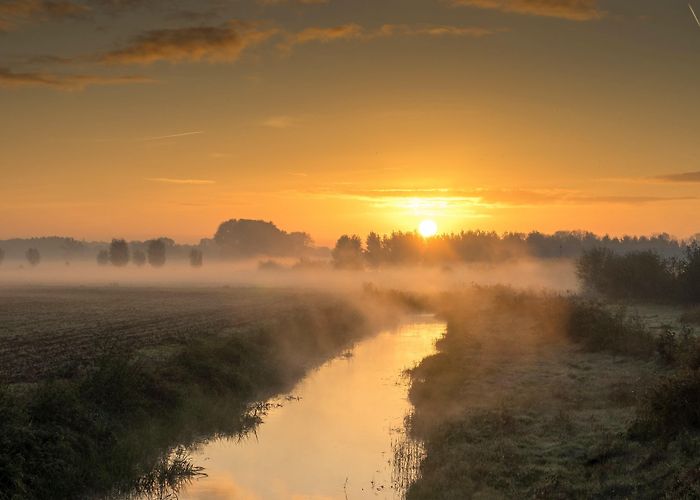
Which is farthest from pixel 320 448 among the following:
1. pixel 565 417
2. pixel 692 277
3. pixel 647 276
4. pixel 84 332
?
pixel 647 276

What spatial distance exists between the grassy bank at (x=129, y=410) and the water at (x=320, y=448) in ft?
3.85

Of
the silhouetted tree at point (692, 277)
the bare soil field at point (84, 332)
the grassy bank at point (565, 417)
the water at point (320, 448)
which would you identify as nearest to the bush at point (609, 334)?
the grassy bank at point (565, 417)

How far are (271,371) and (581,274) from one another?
7067 cm

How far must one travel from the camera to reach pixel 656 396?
18.8m

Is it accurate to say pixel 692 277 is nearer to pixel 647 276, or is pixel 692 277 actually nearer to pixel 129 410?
pixel 647 276

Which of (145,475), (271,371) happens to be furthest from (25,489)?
(271,371)

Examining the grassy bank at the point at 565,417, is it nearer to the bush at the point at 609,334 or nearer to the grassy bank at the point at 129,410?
the bush at the point at 609,334

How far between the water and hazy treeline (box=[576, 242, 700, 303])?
152 feet

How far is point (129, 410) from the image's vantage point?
2359 centimetres

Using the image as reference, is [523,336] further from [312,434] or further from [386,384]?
[312,434]

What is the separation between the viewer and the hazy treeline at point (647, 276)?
6888cm

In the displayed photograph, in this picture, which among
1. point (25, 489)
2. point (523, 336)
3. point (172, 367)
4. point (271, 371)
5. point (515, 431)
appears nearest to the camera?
point (25, 489)

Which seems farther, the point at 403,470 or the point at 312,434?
the point at 312,434

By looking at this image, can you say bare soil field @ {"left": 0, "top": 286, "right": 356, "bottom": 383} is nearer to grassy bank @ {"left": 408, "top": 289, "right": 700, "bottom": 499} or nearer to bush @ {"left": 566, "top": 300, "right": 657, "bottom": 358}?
grassy bank @ {"left": 408, "top": 289, "right": 700, "bottom": 499}
